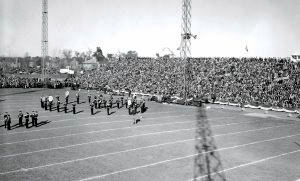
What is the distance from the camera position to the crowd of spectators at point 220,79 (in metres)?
32.1

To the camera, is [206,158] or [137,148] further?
[137,148]

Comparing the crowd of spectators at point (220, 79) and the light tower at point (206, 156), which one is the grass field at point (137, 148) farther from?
the crowd of spectators at point (220, 79)

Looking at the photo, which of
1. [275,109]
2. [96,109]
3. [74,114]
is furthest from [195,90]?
[74,114]

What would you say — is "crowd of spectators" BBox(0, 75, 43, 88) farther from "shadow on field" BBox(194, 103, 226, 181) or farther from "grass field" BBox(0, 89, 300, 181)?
"shadow on field" BBox(194, 103, 226, 181)

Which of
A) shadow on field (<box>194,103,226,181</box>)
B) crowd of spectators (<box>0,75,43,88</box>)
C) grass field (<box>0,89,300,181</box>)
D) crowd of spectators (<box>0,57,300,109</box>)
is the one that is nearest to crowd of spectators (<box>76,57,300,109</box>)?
crowd of spectators (<box>0,57,300,109</box>)

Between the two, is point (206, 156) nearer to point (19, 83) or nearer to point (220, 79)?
point (220, 79)

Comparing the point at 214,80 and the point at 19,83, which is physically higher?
the point at 214,80

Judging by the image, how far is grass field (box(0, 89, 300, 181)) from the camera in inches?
474

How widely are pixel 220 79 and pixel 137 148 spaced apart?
80.4 feet

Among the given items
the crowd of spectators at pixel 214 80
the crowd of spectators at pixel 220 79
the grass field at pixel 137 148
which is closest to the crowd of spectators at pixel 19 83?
the crowd of spectators at pixel 214 80

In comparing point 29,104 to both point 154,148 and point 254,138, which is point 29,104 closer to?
point 154,148

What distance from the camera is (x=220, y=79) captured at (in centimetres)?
3784

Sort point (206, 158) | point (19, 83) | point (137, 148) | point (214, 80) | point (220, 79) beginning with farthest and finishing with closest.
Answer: point (19, 83)
point (214, 80)
point (220, 79)
point (137, 148)
point (206, 158)

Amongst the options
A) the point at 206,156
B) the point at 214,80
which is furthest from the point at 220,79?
the point at 206,156
